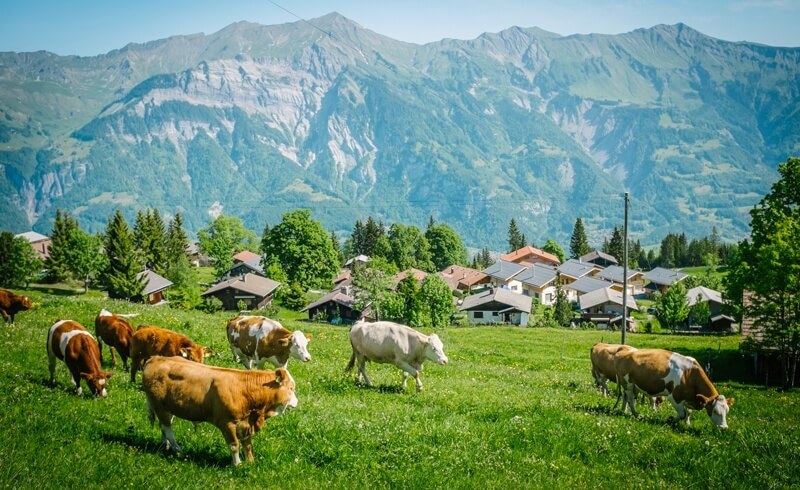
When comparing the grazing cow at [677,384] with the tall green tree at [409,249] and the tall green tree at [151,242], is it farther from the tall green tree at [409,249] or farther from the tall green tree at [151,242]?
the tall green tree at [409,249]

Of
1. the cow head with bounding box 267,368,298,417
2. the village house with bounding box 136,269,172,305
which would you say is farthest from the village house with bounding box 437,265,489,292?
the cow head with bounding box 267,368,298,417

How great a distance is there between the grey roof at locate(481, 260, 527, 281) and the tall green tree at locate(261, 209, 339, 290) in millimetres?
48860

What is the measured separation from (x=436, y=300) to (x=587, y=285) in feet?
192

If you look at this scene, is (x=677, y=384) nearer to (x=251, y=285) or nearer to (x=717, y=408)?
(x=717, y=408)

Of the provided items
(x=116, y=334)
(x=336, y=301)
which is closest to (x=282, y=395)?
(x=116, y=334)

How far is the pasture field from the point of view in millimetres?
9797

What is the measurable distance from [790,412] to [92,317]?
28253 mm

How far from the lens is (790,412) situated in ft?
71.1

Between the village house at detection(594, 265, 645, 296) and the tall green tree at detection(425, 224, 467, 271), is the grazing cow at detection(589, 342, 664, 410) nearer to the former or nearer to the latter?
the village house at detection(594, 265, 645, 296)

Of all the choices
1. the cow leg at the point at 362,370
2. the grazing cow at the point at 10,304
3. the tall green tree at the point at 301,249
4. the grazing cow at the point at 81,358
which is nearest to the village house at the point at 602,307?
the tall green tree at the point at 301,249

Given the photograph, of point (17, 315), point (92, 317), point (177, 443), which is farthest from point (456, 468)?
point (17, 315)

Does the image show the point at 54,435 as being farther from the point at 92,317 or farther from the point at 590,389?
the point at 590,389

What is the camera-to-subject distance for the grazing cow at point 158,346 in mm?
15047

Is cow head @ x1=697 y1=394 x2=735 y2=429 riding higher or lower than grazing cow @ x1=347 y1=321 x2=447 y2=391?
lower
